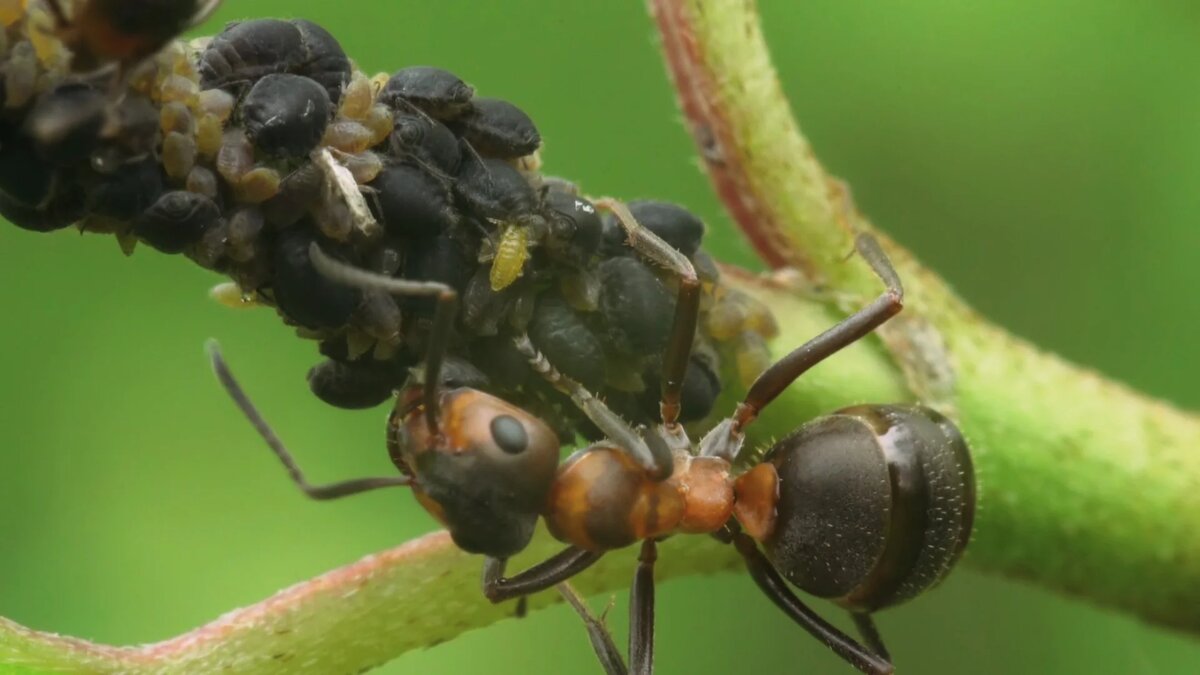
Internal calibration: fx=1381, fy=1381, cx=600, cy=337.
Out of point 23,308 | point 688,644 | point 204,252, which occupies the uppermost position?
point 204,252

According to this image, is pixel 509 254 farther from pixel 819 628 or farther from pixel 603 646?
pixel 819 628

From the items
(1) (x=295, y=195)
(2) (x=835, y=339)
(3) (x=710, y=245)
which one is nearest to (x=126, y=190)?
(1) (x=295, y=195)

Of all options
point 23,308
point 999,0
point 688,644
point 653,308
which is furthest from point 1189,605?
point 23,308

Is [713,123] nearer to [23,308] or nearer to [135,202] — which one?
[135,202]

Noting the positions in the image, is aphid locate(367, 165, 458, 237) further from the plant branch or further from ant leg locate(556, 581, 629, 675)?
ant leg locate(556, 581, 629, 675)

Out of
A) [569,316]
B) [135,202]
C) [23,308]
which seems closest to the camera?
[135,202]

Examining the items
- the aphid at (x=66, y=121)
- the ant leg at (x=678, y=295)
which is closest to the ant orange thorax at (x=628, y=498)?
the ant leg at (x=678, y=295)

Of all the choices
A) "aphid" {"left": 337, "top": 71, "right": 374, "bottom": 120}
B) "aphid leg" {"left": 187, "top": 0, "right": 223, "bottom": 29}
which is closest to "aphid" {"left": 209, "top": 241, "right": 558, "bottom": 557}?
"aphid" {"left": 337, "top": 71, "right": 374, "bottom": 120}
